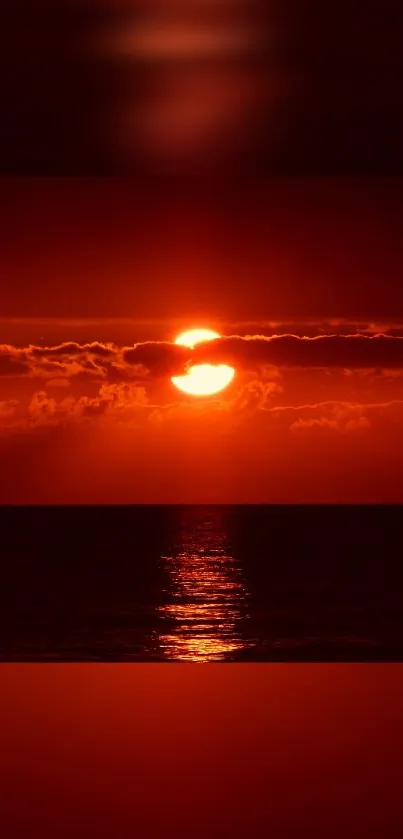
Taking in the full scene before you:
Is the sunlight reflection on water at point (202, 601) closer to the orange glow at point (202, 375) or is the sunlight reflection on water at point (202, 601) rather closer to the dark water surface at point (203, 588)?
the dark water surface at point (203, 588)

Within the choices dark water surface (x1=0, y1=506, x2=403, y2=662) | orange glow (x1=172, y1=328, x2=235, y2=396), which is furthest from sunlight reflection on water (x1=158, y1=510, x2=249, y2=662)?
orange glow (x1=172, y1=328, x2=235, y2=396)

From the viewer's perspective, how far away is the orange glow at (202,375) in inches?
902

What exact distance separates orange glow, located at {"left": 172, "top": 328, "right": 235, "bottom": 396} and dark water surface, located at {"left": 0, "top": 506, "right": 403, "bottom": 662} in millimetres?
4953

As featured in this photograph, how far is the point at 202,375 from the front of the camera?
2444 cm

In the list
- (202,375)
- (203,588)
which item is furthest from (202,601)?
(202,375)

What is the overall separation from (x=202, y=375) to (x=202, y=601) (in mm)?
6001

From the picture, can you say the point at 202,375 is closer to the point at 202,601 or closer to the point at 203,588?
the point at 203,588

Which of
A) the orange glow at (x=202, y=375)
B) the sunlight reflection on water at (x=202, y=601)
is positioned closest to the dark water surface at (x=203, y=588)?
the sunlight reflection on water at (x=202, y=601)

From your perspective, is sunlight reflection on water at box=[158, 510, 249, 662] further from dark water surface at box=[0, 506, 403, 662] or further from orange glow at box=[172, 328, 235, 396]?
orange glow at box=[172, 328, 235, 396]

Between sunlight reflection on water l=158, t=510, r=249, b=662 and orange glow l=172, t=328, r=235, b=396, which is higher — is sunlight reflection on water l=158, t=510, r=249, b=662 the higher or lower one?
the lower one

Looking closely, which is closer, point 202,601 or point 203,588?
point 202,601

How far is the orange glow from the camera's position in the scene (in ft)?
75.2

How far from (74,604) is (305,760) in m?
18.5

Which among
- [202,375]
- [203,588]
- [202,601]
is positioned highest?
[202,375]
